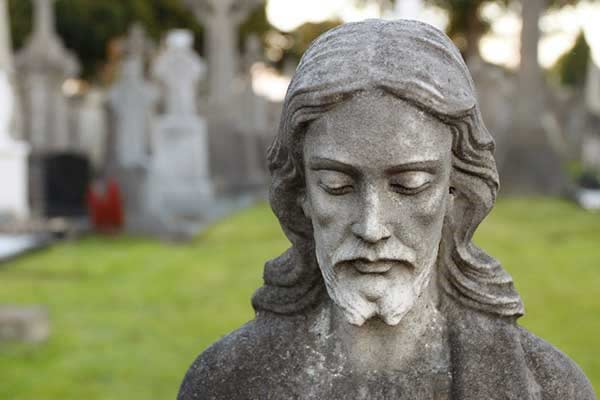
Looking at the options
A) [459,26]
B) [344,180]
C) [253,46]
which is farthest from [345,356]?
[459,26]

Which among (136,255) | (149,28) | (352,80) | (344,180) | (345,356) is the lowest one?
(136,255)

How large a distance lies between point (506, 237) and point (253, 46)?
12528 mm

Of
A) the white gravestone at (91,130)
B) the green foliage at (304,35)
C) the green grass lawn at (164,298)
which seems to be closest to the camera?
the green grass lawn at (164,298)

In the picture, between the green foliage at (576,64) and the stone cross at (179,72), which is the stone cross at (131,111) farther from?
the green foliage at (576,64)

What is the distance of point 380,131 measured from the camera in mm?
1694

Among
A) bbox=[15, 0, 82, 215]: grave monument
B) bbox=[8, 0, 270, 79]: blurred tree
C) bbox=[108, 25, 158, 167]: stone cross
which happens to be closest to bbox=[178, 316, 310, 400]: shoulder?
bbox=[108, 25, 158, 167]: stone cross

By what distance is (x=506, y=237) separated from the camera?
10789mm

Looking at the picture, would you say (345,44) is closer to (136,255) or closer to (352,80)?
(352,80)

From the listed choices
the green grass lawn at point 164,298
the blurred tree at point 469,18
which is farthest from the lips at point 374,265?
the blurred tree at point 469,18

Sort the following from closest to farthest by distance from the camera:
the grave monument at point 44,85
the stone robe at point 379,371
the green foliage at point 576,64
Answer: the stone robe at point 379,371
the grave monument at point 44,85
the green foliage at point 576,64

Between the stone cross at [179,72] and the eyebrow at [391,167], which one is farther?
the stone cross at [179,72]

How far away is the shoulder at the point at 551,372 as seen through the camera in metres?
1.90

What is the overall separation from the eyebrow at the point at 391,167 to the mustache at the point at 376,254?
0.16 metres

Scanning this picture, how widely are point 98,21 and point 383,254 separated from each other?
35469 millimetres
